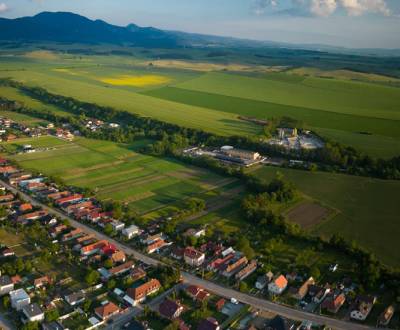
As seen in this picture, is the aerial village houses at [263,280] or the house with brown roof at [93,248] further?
the house with brown roof at [93,248]

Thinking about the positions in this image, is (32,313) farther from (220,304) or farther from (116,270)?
(220,304)

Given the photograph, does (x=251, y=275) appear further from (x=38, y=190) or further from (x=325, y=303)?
(x=38, y=190)

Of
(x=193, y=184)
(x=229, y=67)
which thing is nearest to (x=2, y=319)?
(x=193, y=184)

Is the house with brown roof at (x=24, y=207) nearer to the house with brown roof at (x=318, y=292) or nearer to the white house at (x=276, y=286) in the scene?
the white house at (x=276, y=286)

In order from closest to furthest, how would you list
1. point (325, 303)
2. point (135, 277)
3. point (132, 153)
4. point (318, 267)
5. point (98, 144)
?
point (325, 303), point (135, 277), point (318, 267), point (132, 153), point (98, 144)

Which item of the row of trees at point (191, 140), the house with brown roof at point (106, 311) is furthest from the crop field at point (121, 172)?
the house with brown roof at point (106, 311)

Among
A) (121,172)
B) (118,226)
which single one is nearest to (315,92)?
(121,172)
